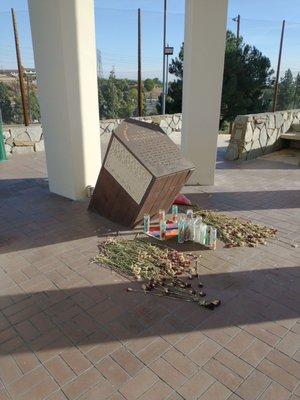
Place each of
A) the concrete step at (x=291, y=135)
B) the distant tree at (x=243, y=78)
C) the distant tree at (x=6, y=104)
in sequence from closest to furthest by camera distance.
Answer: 1. the concrete step at (x=291, y=135)
2. the distant tree at (x=6, y=104)
3. the distant tree at (x=243, y=78)

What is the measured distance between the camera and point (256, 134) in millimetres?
8844

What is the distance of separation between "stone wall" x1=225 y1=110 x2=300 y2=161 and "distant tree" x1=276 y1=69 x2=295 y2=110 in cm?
2104

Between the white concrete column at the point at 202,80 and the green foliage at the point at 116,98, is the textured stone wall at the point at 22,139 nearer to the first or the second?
the white concrete column at the point at 202,80

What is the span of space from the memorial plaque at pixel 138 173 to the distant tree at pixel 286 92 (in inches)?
1071

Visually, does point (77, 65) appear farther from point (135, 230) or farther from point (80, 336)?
point (80, 336)

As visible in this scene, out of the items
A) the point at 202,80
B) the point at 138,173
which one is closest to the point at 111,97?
the point at 202,80

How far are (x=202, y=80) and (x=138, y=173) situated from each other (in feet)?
8.93

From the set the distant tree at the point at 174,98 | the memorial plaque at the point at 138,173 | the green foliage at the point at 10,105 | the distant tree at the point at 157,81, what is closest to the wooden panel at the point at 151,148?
the memorial plaque at the point at 138,173

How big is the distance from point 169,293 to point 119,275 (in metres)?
0.59

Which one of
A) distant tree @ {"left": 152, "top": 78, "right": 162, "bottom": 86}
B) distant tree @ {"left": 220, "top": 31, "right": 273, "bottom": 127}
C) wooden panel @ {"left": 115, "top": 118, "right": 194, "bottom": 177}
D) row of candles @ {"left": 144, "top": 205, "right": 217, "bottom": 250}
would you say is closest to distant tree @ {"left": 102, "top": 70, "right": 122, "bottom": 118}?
distant tree @ {"left": 152, "top": 78, "right": 162, "bottom": 86}

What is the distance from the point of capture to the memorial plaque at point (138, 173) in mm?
4172

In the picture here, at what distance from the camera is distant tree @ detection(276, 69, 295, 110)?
2884 cm

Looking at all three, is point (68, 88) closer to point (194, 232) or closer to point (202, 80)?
point (202, 80)

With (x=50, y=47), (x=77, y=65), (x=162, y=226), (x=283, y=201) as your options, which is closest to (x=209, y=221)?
(x=162, y=226)
